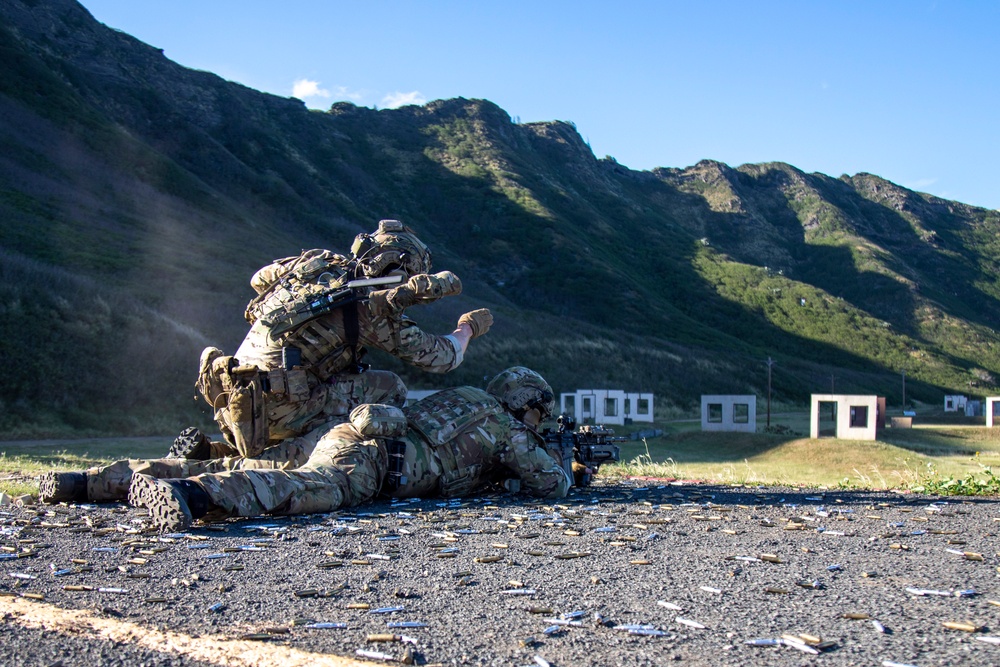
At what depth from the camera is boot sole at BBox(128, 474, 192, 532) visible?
5605mm

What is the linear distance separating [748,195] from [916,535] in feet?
485

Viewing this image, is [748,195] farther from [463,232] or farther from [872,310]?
[463,232]

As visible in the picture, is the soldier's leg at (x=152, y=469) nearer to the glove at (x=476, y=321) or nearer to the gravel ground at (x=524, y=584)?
the gravel ground at (x=524, y=584)

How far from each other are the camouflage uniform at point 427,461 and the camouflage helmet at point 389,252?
1264mm

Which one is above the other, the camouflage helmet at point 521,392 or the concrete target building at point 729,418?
the camouflage helmet at point 521,392

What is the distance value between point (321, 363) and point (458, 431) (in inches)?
56.6

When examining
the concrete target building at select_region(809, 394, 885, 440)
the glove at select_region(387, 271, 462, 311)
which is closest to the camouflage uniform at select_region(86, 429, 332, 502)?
the glove at select_region(387, 271, 462, 311)

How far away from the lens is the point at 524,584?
434 centimetres

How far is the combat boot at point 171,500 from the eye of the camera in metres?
5.61

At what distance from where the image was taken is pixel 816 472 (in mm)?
21078

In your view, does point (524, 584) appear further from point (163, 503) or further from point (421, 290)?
point (421, 290)

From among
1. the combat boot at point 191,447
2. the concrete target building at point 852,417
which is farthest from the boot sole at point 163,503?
the concrete target building at point 852,417

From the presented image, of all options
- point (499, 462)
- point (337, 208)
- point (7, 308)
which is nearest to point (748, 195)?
point (337, 208)

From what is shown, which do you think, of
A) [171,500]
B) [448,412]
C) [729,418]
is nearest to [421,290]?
[448,412]
